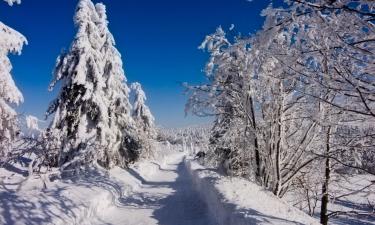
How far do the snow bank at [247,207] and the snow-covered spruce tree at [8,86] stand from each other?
21.5 ft

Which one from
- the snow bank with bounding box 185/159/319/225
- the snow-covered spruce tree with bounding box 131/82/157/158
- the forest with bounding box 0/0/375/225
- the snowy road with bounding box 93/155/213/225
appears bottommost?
the snowy road with bounding box 93/155/213/225

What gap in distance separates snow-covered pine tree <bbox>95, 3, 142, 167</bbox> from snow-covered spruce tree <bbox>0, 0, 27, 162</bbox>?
10999mm

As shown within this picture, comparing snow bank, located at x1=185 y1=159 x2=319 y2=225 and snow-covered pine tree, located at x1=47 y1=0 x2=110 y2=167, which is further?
snow-covered pine tree, located at x1=47 y1=0 x2=110 y2=167

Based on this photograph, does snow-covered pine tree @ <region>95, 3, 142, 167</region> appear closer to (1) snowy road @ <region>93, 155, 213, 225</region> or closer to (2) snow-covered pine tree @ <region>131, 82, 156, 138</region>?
(1) snowy road @ <region>93, 155, 213, 225</region>

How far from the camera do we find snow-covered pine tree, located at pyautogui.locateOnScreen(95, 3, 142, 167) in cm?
2381

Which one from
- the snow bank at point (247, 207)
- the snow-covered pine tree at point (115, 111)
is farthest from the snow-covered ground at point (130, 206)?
the snow-covered pine tree at point (115, 111)

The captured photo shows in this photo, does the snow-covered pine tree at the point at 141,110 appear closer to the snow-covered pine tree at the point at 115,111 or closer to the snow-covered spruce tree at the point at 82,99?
the snow-covered pine tree at the point at 115,111

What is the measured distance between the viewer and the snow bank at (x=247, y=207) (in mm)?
7335

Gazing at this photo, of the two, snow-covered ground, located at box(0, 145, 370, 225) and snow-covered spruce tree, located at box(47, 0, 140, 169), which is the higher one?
snow-covered spruce tree, located at box(47, 0, 140, 169)

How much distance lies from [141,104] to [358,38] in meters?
43.5

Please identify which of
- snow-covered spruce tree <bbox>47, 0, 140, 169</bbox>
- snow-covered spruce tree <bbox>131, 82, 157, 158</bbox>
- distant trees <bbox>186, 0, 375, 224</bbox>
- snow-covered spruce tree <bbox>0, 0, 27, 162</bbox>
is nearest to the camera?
distant trees <bbox>186, 0, 375, 224</bbox>

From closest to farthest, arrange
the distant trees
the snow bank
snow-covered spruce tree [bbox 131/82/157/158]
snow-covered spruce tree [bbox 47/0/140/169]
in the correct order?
the distant trees
the snow bank
snow-covered spruce tree [bbox 47/0/140/169]
snow-covered spruce tree [bbox 131/82/157/158]

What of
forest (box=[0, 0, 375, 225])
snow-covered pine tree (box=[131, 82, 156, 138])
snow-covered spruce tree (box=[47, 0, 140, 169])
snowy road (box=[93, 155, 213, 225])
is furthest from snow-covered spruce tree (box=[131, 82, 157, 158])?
snowy road (box=[93, 155, 213, 225])

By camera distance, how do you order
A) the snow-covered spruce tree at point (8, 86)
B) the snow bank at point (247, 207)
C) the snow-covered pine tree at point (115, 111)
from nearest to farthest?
the snow bank at point (247, 207), the snow-covered spruce tree at point (8, 86), the snow-covered pine tree at point (115, 111)
